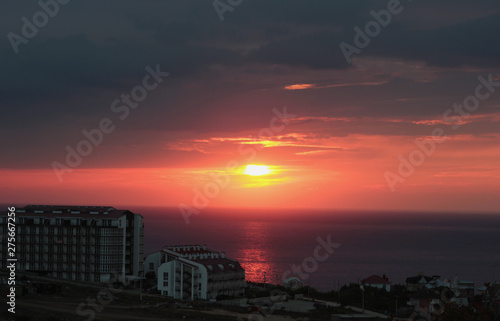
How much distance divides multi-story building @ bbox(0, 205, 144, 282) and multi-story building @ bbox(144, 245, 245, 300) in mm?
7959

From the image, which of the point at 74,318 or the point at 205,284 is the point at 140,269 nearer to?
the point at 205,284

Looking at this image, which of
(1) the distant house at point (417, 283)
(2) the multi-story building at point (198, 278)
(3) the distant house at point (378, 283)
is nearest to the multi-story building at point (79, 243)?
(2) the multi-story building at point (198, 278)

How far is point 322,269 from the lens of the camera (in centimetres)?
19662

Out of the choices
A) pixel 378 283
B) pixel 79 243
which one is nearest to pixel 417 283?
pixel 378 283

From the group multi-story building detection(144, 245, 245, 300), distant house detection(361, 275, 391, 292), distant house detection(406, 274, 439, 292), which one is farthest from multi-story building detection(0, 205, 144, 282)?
distant house detection(406, 274, 439, 292)

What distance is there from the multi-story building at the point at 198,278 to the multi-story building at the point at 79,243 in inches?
313

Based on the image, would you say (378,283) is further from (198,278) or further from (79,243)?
(79,243)

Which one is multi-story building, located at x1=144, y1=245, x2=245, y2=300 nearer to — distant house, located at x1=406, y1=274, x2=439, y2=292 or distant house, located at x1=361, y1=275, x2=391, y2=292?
distant house, located at x1=361, y1=275, x2=391, y2=292

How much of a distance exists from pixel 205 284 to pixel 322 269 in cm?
11177

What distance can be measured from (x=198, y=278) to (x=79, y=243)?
901 inches

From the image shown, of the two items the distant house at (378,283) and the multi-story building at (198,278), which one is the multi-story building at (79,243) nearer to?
the multi-story building at (198,278)

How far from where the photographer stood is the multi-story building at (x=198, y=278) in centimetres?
8975

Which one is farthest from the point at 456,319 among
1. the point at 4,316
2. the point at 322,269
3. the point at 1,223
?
the point at 322,269

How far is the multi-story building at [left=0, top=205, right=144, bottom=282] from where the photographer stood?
98.9 meters
